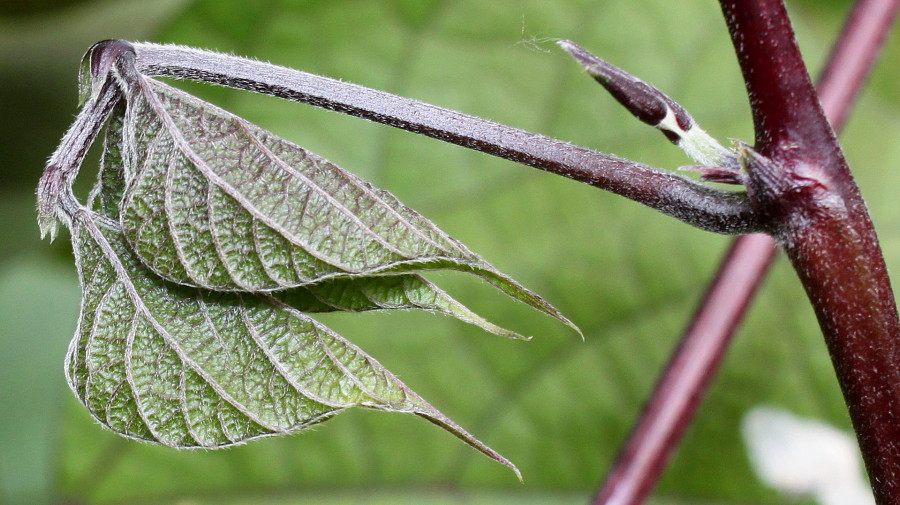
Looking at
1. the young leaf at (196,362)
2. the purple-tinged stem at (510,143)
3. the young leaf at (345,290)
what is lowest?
the young leaf at (196,362)

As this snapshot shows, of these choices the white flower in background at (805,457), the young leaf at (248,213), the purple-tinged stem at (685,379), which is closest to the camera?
the young leaf at (248,213)

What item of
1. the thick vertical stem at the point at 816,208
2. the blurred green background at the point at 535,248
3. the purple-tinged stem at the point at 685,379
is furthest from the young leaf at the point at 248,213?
the blurred green background at the point at 535,248

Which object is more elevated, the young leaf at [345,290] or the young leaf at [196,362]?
the young leaf at [345,290]

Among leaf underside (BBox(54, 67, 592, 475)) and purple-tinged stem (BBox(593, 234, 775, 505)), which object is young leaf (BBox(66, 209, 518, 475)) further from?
purple-tinged stem (BBox(593, 234, 775, 505))

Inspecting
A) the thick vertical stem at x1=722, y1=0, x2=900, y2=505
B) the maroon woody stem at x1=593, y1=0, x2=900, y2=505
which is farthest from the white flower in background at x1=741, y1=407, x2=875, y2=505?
the thick vertical stem at x1=722, y1=0, x2=900, y2=505

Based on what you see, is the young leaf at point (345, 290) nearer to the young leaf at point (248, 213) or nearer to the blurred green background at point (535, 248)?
the young leaf at point (248, 213)

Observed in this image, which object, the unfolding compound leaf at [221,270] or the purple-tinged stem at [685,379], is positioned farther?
the purple-tinged stem at [685,379]
